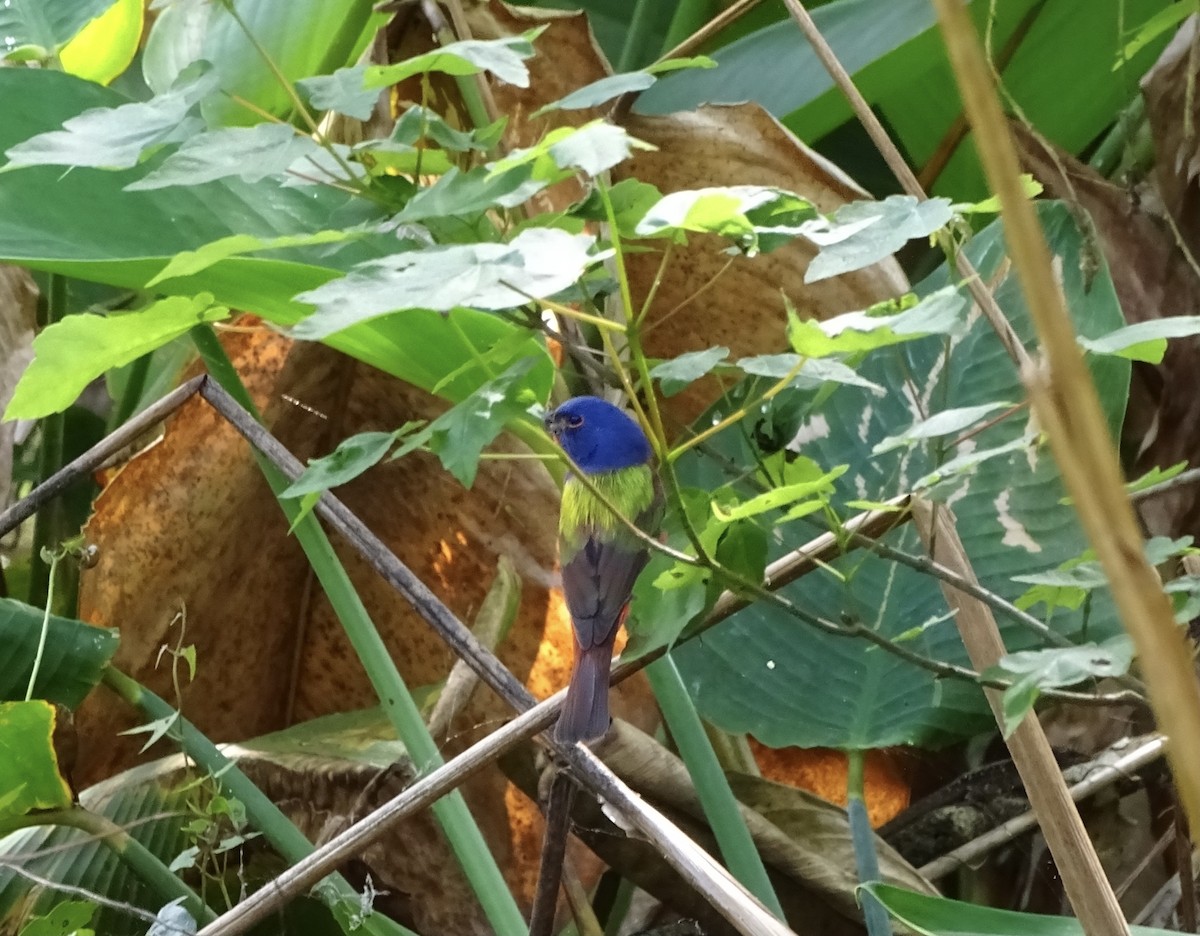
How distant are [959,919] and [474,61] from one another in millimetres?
384

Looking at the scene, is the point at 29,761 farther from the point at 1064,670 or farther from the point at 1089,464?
→ the point at 1089,464

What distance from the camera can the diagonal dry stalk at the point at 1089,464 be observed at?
0.11 m

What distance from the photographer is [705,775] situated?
2.09ft

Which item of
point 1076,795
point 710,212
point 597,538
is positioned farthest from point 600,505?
point 1076,795

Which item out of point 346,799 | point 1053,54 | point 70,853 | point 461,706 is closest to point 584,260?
point 461,706

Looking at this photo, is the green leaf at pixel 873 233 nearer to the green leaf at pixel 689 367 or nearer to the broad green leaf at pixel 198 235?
the green leaf at pixel 689 367

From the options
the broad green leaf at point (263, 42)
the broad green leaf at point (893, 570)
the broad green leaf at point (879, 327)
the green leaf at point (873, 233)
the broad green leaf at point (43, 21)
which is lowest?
the broad green leaf at point (893, 570)

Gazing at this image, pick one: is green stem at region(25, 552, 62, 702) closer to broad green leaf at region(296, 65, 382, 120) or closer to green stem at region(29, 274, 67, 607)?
green stem at region(29, 274, 67, 607)

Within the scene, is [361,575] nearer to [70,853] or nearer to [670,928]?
[70,853]

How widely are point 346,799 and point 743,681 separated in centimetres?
33

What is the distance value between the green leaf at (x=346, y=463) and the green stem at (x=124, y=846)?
1.36ft

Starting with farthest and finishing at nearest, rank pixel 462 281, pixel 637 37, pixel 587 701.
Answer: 1. pixel 637 37
2. pixel 587 701
3. pixel 462 281

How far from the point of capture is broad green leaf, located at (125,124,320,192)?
37 cm

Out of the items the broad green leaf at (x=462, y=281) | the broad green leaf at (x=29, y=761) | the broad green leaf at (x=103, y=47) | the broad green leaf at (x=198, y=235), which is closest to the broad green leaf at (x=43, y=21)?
the broad green leaf at (x=103, y=47)
